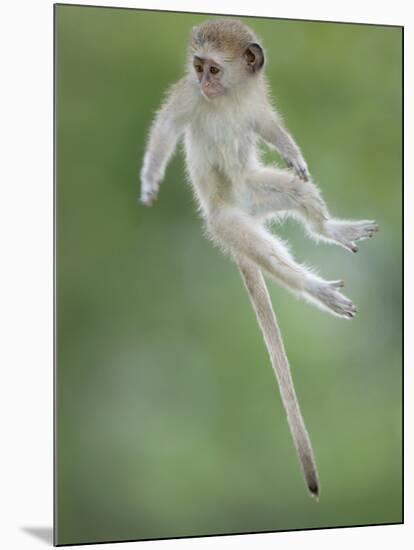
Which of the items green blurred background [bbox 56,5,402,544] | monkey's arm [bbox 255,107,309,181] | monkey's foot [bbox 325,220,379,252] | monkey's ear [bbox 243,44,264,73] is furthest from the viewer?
monkey's foot [bbox 325,220,379,252]

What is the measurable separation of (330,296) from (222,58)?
48.8 inches

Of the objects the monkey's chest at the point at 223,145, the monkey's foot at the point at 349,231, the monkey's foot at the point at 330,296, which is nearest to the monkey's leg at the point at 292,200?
the monkey's foot at the point at 349,231

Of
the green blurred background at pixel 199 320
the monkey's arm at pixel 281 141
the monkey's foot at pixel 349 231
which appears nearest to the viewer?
the green blurred background at pixel 199 320

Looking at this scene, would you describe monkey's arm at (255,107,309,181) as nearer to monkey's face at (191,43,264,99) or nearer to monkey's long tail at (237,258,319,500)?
monkey's face at (191,43,264,99)

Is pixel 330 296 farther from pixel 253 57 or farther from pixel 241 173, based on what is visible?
pixel 253 57

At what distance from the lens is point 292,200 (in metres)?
5.66

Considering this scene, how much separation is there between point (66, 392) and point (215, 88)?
1.57m

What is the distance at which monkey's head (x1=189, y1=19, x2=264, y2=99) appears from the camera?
5430 millimetres

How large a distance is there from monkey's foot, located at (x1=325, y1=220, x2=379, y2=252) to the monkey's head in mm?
841

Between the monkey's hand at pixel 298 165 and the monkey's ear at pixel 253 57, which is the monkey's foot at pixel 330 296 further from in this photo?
the monkey's ear at pixel 253 57

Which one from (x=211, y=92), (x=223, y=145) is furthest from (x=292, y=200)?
(x=211, y=92)

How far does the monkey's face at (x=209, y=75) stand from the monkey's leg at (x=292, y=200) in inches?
18.5

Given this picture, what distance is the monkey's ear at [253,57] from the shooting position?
18.0 feet

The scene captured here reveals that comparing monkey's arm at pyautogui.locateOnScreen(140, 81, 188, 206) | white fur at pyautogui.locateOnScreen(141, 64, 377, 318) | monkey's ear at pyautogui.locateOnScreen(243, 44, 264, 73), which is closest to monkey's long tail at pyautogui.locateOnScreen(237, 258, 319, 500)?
white fur at pyautogui.locateOnScreen(141, 64, 377, 318)
